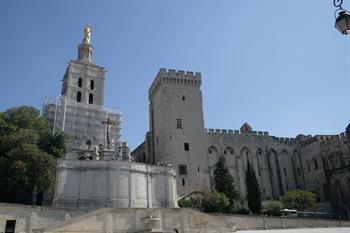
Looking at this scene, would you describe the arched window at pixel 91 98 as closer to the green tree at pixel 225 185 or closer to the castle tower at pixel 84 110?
the castle tower at pixel 84 110

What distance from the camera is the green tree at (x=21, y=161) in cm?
2464

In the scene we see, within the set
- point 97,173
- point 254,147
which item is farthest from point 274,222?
point 254,147

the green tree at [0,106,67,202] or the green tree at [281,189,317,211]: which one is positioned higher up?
the green tree at [0,106,67,202]

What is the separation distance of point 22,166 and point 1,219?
16.2 ft

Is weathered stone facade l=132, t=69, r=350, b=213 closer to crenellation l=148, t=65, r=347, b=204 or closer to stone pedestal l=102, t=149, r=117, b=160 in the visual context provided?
crenellation l=148, t=65, r=347, b=204

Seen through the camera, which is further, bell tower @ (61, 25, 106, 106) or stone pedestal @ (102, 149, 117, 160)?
bell tower @ (61, 25, 106, 106)

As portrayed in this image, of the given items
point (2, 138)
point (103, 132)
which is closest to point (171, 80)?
point (103, 132)

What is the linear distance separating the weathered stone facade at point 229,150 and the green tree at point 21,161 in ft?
55.4

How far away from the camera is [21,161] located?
81.9 ft

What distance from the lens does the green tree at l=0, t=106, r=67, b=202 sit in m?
24.6

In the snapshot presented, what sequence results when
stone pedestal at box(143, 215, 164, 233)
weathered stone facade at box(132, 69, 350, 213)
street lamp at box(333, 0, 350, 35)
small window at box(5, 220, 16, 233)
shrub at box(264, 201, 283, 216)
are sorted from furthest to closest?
weathered stone facade at box(132, 69, 350, 213), shrub at box(264, 201, 283, 216), small window at box(5, 220, 16, 233), stone pedestal at box(143, 215, 164, 233), street lamp at box(333, 0, 350, 35)

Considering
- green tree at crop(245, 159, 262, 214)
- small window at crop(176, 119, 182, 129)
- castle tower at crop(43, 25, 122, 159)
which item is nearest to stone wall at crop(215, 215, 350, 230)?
green tree at crop(245, 159, 262, 214)

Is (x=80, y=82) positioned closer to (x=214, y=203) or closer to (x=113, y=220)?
(x=214, y=203)

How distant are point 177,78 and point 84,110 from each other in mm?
13602
